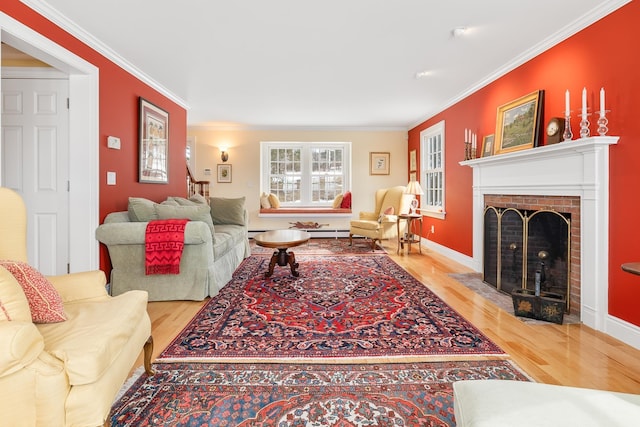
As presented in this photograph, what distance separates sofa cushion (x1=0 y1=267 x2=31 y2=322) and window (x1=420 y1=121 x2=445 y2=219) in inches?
214

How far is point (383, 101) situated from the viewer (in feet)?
18.1

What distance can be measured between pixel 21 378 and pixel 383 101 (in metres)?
5.36

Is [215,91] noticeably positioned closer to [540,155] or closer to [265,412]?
[540,155]

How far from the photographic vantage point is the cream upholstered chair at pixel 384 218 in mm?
6074

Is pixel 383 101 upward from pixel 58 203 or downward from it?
upward

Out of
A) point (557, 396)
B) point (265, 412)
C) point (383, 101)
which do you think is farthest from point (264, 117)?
point (557, 396)

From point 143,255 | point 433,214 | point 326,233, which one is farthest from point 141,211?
point 433,214

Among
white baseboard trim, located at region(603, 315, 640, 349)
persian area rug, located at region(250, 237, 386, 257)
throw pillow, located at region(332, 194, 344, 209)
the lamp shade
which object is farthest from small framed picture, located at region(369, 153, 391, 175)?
white baseboard trim, located at region(603, 315, 640, 349)

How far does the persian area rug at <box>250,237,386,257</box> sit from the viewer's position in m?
5.84

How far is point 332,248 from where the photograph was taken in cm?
625

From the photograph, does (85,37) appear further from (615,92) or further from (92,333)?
(615,92)

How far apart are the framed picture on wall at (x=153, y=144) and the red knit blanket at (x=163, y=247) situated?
1.40 metres

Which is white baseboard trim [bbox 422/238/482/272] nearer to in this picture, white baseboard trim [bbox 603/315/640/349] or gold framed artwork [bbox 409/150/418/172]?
gold framed artwork [bbox 409/150/418/172]

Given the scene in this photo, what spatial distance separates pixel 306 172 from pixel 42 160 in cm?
522
